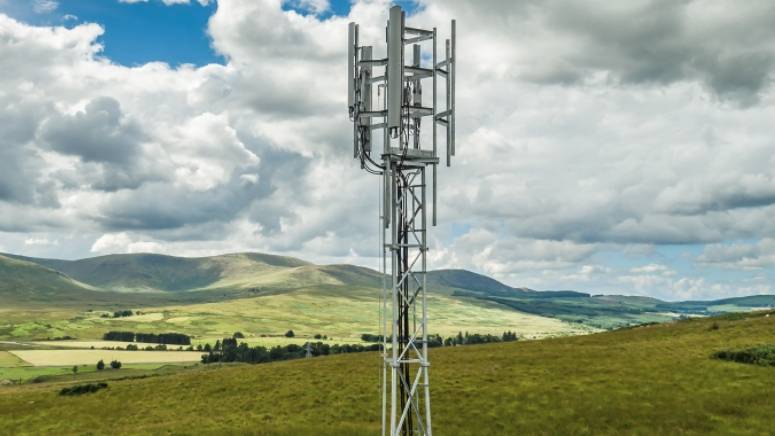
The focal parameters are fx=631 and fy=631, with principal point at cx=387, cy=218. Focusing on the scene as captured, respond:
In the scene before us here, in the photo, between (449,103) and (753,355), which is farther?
(753,355)

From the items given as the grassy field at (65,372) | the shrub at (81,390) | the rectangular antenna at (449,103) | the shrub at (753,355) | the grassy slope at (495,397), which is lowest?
the grassy field at (65,372)

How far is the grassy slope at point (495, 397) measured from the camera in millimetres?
40000

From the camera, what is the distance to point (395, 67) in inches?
1025

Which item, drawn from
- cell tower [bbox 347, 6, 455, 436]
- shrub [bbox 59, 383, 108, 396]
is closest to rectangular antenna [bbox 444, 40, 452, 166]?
cell tower [bbox 347, 6, 455, 436]

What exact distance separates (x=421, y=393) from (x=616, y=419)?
1671 cm

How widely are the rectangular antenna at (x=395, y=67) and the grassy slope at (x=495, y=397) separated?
22.9 meters

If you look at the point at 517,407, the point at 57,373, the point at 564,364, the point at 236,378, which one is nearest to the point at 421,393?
the point at 517,407

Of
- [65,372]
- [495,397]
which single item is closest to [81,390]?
[495,397]

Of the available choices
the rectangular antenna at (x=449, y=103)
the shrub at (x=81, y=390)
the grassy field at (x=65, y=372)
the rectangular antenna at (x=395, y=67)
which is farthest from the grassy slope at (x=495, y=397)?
the grassy field at (x=65, y=372)

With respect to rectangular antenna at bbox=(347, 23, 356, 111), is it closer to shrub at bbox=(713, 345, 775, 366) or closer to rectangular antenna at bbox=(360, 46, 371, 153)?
rectangular antenna at bbox=(360, 46, 371, 153)

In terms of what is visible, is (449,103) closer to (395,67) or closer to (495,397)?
(395,67)

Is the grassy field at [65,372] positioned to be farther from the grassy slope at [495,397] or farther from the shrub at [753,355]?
the shrub at [753,355]

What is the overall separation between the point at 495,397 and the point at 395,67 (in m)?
30.4

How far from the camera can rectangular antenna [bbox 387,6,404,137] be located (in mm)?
26062
